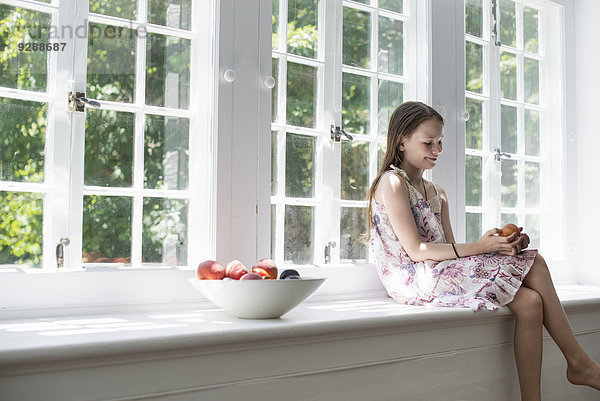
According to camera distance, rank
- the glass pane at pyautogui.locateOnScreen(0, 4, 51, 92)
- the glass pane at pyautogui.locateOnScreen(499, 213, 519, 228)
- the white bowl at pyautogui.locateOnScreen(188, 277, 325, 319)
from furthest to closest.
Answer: the glass pane at pyautogui.locateOnScreen(499, 213, 519, 228), the glass pane at pyautogui.locateOnScreen(0, 4, 51, 92), the white bowl at pyautogui.locateOnScreen(188, 277, 325, 319)

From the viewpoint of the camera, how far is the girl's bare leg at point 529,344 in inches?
77.6

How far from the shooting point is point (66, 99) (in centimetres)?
177

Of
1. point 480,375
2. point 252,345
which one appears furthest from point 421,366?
point 252,345

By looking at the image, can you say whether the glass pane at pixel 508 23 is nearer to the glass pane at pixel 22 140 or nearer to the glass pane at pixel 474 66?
the glass pane at pixel 474 66

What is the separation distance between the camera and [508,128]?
3008mm

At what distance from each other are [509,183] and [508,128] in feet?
0.88

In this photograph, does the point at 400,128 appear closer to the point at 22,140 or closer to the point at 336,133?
the point at 336,133

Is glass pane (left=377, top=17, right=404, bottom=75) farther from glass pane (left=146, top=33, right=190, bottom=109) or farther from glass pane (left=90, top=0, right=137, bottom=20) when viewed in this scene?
glass pane (left=90, top=0, right=137, bottom=20)

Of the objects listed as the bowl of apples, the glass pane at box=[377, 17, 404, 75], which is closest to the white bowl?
the bowl of apples

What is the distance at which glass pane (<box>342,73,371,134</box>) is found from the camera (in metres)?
2.40

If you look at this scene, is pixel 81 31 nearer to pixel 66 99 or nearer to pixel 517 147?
pixel 66 99

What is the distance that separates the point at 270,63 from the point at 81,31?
62 cm

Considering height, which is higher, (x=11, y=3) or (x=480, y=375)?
(x=11, y=3)

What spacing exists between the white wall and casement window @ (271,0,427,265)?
1098 millimetres
